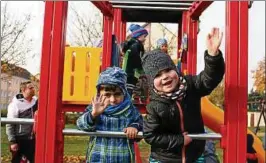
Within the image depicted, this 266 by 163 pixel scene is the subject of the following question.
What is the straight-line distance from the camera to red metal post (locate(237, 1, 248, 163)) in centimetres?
204

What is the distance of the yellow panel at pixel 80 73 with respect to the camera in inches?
172

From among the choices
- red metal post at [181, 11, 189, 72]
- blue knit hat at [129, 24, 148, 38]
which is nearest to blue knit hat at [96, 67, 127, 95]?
blue knit hat at [129, 24, 148, 38]

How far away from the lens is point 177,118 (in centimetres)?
198

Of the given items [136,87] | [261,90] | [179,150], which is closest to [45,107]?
[179,150]

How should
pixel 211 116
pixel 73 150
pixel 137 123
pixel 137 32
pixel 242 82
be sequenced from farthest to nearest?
1. pixel 73 150
2. pixel 137 32
3. pixel 211 116
4. pixel 137 123
5. pixel 242 82

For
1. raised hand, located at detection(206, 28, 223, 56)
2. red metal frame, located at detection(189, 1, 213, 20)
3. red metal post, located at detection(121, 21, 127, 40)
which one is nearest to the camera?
raised hand, located at detection(206, 28, 223, 56)

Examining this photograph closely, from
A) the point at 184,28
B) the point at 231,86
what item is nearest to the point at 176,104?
the point at 231,86

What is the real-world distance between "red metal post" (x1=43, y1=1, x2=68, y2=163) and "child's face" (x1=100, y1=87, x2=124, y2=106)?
27 centimetres

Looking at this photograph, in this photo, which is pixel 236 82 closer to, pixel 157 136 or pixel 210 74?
pixel 210 74

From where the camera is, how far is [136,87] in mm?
4387

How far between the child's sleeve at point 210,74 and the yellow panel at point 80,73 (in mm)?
2461

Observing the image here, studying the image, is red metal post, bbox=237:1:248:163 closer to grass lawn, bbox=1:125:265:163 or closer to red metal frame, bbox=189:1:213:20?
red metal frame, bbox=189:1:213:20

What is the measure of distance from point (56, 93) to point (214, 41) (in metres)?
0.88

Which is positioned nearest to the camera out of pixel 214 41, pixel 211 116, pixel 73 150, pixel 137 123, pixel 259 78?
pixel 214 41
